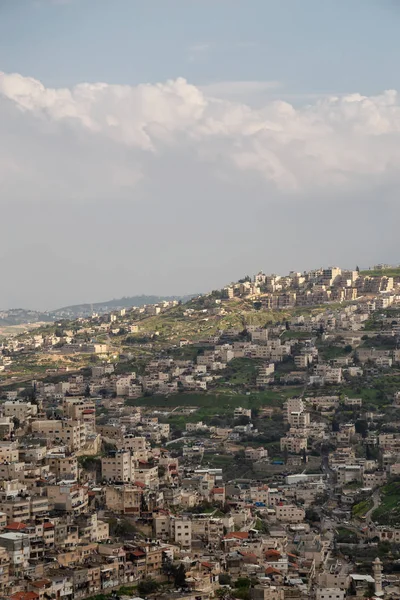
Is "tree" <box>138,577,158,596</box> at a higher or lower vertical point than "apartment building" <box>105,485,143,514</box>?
lower

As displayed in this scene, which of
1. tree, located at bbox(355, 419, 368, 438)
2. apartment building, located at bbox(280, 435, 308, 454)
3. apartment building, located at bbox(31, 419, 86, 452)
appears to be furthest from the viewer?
tree, located at bbox(355, 419, 368, 438)

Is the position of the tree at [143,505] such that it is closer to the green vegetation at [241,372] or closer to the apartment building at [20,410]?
the apartment building at [20,410]

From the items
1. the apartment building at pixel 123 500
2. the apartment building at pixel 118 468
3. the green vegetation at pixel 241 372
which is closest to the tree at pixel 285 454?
the green vegetation at pixel 241 372

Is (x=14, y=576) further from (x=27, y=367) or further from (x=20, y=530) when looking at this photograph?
(x=27, y=367)

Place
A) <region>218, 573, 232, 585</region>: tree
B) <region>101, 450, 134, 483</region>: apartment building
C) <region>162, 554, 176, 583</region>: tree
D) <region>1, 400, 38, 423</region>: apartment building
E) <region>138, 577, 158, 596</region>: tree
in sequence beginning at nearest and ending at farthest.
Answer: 1. <region>138, 577, 158, 596</region>: tree
2. <region>162, 554, 176, 583</region>: tree
3. <region>218, 573, 232, 585</region>: tree
4. <region>101, 450, 134, 483</region>: apartment building
5. <region>1, 400, 38, 423</region>: apartment building

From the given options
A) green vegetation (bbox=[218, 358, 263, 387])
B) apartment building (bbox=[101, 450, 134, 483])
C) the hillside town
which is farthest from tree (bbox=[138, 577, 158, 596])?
green vegetation (bbox=[218, 358, 263, 387])

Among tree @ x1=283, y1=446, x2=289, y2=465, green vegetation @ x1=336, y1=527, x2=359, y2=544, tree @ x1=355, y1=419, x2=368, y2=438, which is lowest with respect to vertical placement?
green vegetation @ x1=336, y1=527, x2=359, y2=544

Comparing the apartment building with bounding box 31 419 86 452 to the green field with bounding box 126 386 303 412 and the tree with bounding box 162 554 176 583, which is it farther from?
the green field with bounding box 126 386 303 412

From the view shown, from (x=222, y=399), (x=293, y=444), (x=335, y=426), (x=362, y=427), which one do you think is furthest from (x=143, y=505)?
(x=222, y=399)

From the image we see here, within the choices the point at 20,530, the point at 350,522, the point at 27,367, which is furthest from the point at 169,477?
the point at 27,367

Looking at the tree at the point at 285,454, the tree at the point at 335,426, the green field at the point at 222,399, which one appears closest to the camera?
the tree at the point at 285,454
